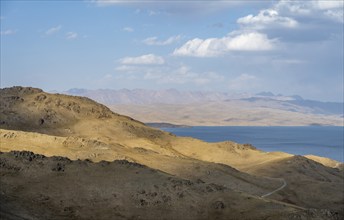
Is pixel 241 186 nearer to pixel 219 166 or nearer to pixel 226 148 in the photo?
pixel 219 166

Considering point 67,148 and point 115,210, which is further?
point 67,148

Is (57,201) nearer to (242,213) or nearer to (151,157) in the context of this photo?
(242,213)

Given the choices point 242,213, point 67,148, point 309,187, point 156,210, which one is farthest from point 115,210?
point 309,187

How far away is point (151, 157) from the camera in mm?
69750

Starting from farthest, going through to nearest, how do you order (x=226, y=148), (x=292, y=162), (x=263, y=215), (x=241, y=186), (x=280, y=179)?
(x=226, y=148), (x=292, y=162), (x=280, y=179), (x=241, y=186), (x=263, y=215)

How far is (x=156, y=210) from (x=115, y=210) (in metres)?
3.16

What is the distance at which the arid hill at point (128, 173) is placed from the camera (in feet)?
127

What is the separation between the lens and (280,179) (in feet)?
270

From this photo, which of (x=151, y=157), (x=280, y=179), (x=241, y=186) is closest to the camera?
(x=241, y=186)

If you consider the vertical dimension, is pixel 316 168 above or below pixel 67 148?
below

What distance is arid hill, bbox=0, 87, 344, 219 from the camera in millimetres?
38781

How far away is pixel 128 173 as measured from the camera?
44.4 meters

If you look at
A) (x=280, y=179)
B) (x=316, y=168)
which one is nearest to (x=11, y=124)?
(x=280, y=179)

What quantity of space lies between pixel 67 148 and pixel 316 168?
53.4 meters
